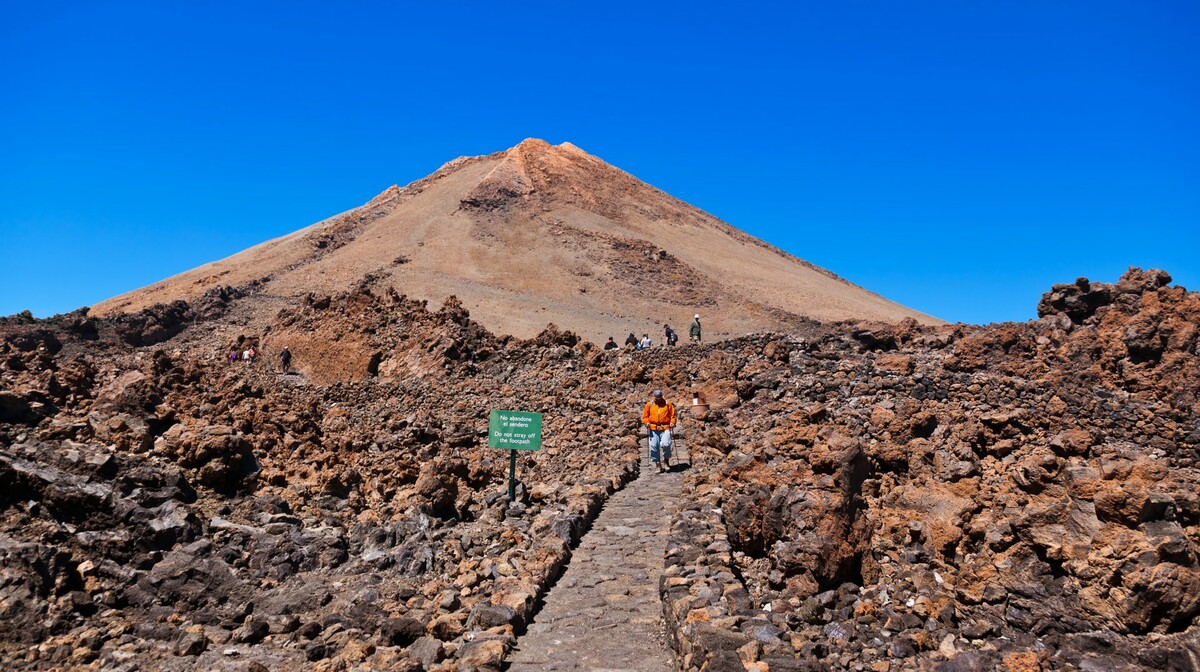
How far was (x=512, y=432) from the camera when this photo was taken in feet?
35.2

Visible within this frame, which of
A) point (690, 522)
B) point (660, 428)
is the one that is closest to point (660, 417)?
point (660, 428)

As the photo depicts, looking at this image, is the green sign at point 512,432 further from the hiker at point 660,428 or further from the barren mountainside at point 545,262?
the barren mountainside at point 545,262

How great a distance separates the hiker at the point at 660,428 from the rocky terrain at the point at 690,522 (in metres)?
0.65

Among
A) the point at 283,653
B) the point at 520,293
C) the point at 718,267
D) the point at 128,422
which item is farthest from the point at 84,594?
the point at 718,267

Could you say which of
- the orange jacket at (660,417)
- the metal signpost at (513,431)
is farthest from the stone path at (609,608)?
the orange jacket at (660,417)

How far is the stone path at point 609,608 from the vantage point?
583cm

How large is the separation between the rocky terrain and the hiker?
0.65 m

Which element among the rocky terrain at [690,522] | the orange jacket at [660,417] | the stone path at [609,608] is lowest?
the stone path at [609,608]

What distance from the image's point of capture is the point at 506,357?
21.2 metres

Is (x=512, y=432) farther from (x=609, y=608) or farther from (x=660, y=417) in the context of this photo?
(x=609, y=608)

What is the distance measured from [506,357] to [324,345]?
20.2 ft

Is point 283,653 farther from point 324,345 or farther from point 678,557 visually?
point 324,345

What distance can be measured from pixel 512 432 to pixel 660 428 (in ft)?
10.1

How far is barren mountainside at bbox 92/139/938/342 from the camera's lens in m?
45.4
